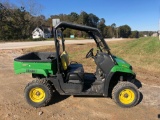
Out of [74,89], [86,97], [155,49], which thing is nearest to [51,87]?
[74,89]

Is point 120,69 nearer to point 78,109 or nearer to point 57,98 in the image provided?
point 78,109

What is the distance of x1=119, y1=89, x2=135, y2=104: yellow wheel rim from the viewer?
466cm

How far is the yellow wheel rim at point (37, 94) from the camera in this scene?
4.73 m

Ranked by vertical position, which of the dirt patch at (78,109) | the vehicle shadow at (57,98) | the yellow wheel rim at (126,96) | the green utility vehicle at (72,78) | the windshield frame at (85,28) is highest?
the windshield frame at (85,28)

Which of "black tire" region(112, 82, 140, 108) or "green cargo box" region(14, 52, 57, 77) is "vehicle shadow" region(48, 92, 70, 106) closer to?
"green cargo box" region(14, 52, 57, 77)

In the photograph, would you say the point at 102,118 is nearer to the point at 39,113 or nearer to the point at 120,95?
the point at 120,95

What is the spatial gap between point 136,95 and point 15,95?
3.11 metres

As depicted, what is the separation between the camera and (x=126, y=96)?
4688 millimetres

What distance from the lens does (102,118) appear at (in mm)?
4145

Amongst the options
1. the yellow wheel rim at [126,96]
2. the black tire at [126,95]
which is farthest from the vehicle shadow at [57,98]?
the yellow wheel rim at [126,96]

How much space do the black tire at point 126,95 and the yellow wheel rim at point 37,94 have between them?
1.66m

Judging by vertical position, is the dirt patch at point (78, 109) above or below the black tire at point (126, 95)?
below

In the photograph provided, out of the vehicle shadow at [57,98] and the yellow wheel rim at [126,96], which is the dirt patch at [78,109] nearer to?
the vehicle shadow at [57,98]

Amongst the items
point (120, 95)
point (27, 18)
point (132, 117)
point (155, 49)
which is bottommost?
point (132, 117)
